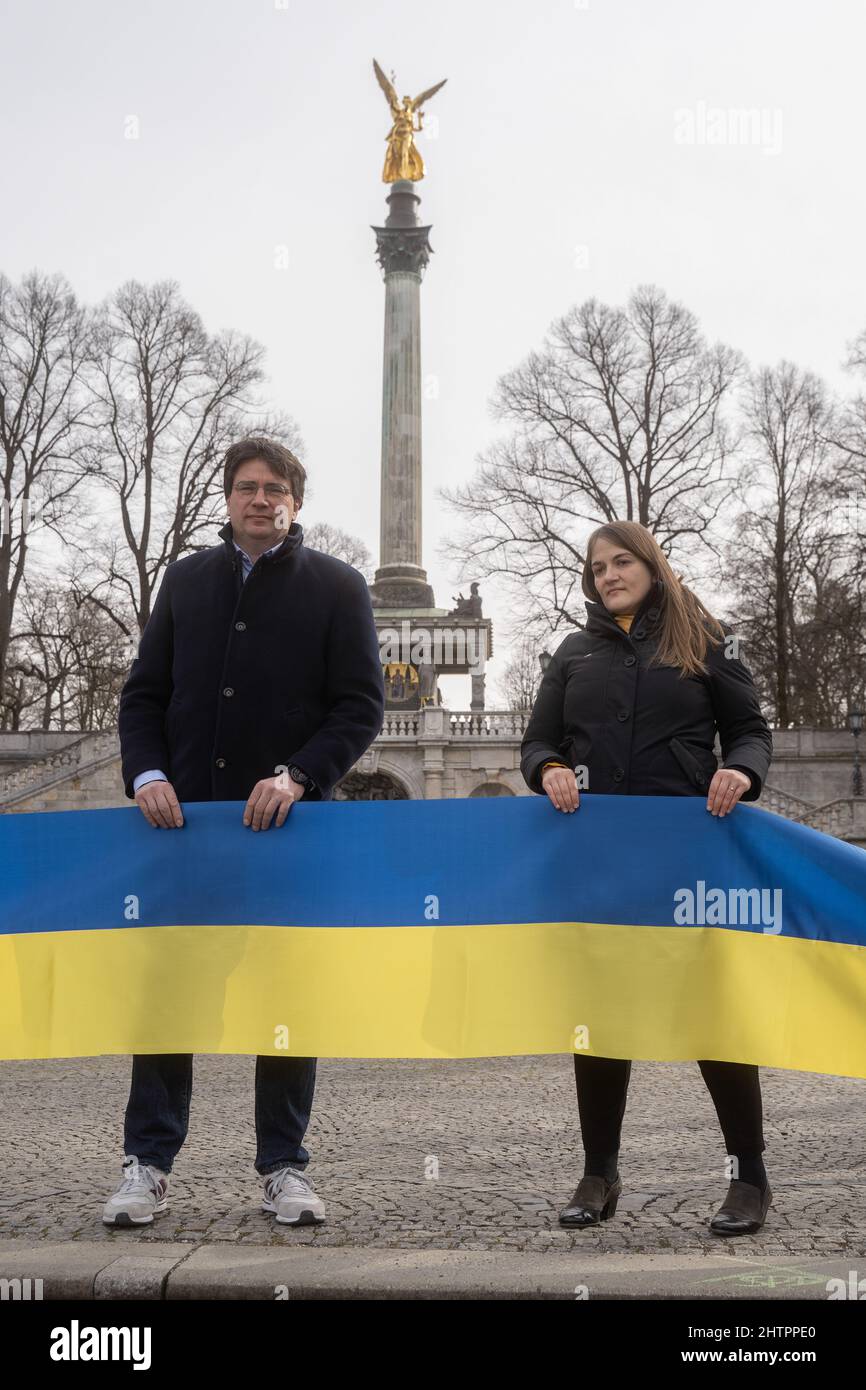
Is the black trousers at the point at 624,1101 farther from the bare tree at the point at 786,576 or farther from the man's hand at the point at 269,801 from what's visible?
the bare tree at the point at 786,576

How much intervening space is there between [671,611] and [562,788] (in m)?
0.73

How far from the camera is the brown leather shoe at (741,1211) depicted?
159 inches

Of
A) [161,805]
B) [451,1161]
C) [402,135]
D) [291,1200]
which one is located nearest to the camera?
[291,1200]

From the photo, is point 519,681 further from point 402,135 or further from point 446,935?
point 446,935

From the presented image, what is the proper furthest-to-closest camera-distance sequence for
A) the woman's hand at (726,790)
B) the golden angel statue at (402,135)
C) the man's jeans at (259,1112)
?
the golden angel statue at (402,135) < the man's jeans at (259,1112) < the woman's hand at (726,790)

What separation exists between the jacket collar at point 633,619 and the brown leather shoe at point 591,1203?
1816 millimetres

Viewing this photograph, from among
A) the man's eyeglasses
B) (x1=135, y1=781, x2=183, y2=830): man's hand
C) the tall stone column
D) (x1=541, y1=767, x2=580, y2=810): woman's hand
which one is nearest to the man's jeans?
(x1=135, y1=781, x2=183, y2=830): man's hand

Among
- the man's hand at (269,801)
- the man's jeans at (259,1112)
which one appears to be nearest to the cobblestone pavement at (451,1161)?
the man's jeans at (259,1112)

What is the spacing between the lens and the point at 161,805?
178 inches

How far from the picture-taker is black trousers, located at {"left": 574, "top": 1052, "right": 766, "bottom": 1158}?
4.18 metres

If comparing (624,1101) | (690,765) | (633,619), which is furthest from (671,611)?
Result: (624,1101)

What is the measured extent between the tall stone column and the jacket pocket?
36864mm

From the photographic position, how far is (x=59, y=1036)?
4535mm

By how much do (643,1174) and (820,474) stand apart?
36.0m
